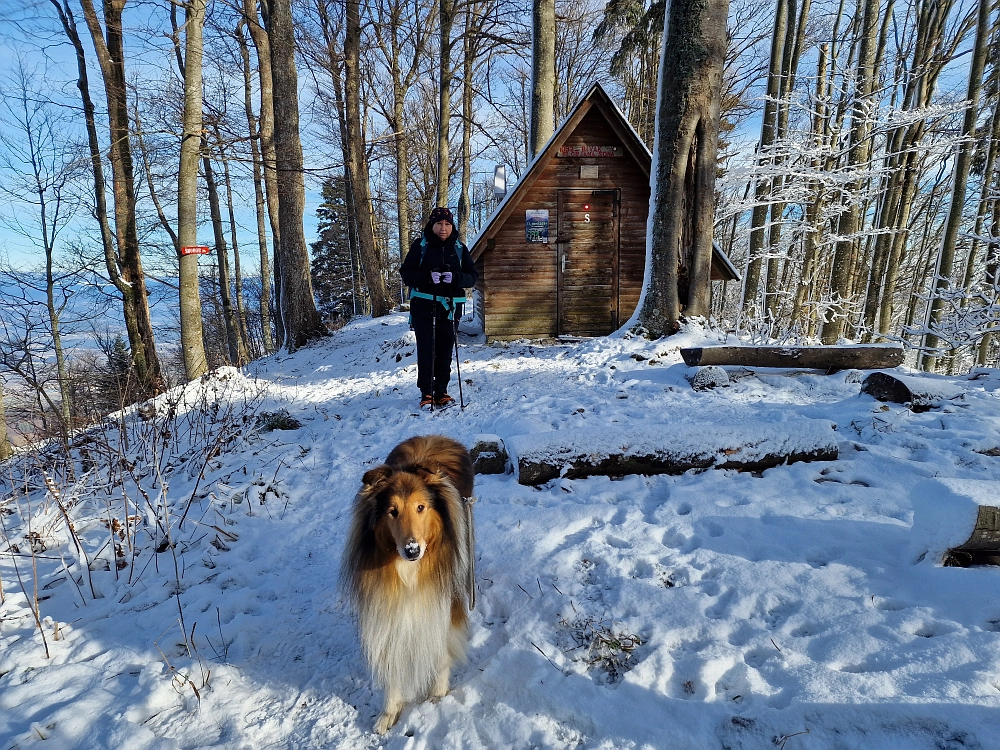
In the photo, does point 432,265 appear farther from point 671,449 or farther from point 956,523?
point 956,523

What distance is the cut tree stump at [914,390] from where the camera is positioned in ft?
14.9

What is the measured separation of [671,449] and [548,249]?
788 cm

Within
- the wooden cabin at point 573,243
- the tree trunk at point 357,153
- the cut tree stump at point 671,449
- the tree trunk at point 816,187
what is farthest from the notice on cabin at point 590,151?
the cut tree stump at point 671,449

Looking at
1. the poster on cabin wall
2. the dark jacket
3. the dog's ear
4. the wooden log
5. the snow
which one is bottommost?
the snow

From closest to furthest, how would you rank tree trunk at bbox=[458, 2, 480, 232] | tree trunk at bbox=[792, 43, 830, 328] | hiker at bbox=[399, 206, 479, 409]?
hiker at bbox=[399, 206, 479, 409] < tree trunk at bbox=[792, 43, 830, 328] < tree trunk at bbox=[458, 2, 480, 232]

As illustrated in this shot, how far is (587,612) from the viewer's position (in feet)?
8.55

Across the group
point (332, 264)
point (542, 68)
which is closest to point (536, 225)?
point (542, 68)

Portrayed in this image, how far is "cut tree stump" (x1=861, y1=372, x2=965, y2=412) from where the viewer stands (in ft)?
14.9

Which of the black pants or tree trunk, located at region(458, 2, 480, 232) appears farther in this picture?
tree trunk, located at region(458, 2, 480, 232)

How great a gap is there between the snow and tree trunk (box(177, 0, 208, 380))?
5.68 m

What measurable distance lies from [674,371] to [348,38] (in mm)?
14888

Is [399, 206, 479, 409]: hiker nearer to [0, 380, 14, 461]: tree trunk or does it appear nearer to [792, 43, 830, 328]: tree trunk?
[0, 380, 14, 461]: tree trunk

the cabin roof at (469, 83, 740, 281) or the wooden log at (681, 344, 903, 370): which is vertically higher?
the cabin roof at (469, 83, 740, 281)

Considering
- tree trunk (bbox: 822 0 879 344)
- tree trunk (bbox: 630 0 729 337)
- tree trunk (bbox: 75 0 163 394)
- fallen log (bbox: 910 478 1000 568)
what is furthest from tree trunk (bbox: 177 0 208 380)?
tree trunk (bbox: 822 0 879 344)
